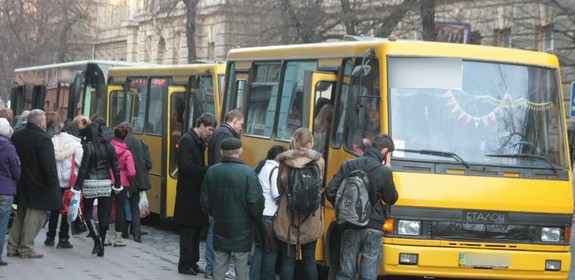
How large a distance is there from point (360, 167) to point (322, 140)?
2511mm

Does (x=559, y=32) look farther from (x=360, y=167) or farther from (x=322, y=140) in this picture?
(x=360, y=167)

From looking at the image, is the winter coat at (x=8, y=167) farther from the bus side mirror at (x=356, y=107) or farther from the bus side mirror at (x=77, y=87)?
the bus side mirror at (x=77, y=87)

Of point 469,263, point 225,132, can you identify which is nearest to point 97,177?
point 225,132

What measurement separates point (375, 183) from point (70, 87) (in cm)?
1890

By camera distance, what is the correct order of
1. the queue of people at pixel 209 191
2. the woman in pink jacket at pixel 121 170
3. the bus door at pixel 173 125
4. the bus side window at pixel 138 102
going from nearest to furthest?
the queue of people at pixel 209 191 < the woman in pink jacket at pixel 121 170 < the bus door at pixel 173 125 < the bus side window at pixel 138 102

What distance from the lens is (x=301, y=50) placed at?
48.6ft

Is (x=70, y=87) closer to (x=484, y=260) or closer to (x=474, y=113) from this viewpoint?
(x=474, y=113)

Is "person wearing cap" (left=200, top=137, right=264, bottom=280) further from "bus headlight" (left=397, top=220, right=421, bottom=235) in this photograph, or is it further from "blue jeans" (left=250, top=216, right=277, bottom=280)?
"bus headlight" (left=397, top=220, right=421, bottom=235)

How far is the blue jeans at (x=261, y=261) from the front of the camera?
11.8 meters

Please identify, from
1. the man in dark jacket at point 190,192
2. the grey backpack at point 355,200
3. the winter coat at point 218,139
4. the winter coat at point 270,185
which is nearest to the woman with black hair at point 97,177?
the man in dark jacket at point 190,192

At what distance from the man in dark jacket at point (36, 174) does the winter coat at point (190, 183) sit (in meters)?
1.64

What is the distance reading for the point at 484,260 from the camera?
1221 cm

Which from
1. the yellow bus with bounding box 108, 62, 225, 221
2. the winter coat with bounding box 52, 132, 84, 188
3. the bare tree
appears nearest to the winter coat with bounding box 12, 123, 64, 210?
the winter coat with bounding box 52, 132, 84, 188

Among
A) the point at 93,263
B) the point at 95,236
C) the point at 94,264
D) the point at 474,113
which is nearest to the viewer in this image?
the point at 474,113
